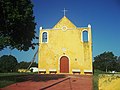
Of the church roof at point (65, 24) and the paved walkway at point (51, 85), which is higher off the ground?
the church roof at point (65, 24)

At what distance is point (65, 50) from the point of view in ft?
96.3

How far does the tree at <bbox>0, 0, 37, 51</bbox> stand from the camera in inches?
579

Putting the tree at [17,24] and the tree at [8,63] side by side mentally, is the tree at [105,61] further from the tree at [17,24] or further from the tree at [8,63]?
the tree at [17,24]

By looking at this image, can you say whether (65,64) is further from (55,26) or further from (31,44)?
(31,44)

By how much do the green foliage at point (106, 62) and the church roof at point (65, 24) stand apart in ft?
116

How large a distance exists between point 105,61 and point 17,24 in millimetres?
59477

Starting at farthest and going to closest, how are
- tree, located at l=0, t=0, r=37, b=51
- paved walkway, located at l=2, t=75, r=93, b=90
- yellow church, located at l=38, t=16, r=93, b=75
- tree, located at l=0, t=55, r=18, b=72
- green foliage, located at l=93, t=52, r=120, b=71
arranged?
green foliage, located at l=93, t=52, r=120, b=71 → tree, located at l=0, t=55, r=18, b=72 → yellow church, located at l=38, t=16, r=93, b=75 → tree, located at l=0, t=0, r=37, b=51 → paved walkway, located at l=2, t=75, r=93, b=90

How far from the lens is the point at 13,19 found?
1466cm

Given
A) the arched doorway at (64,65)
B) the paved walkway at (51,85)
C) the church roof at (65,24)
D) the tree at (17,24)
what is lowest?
the paved walkway at (51,85)

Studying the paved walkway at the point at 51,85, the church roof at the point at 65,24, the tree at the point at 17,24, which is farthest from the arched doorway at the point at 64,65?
the paved walkway at the point at 51,85

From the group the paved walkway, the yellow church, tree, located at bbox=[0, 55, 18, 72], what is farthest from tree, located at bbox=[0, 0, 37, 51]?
tree, located at bbox=[0, 55, 18, 72]

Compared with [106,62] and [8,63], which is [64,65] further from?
[106,62]

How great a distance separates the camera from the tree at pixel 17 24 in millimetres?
14703

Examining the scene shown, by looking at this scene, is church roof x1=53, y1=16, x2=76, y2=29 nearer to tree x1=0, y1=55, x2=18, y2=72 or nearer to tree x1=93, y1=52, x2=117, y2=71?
tree x1=0, y1=55, x2=18, y2=72
